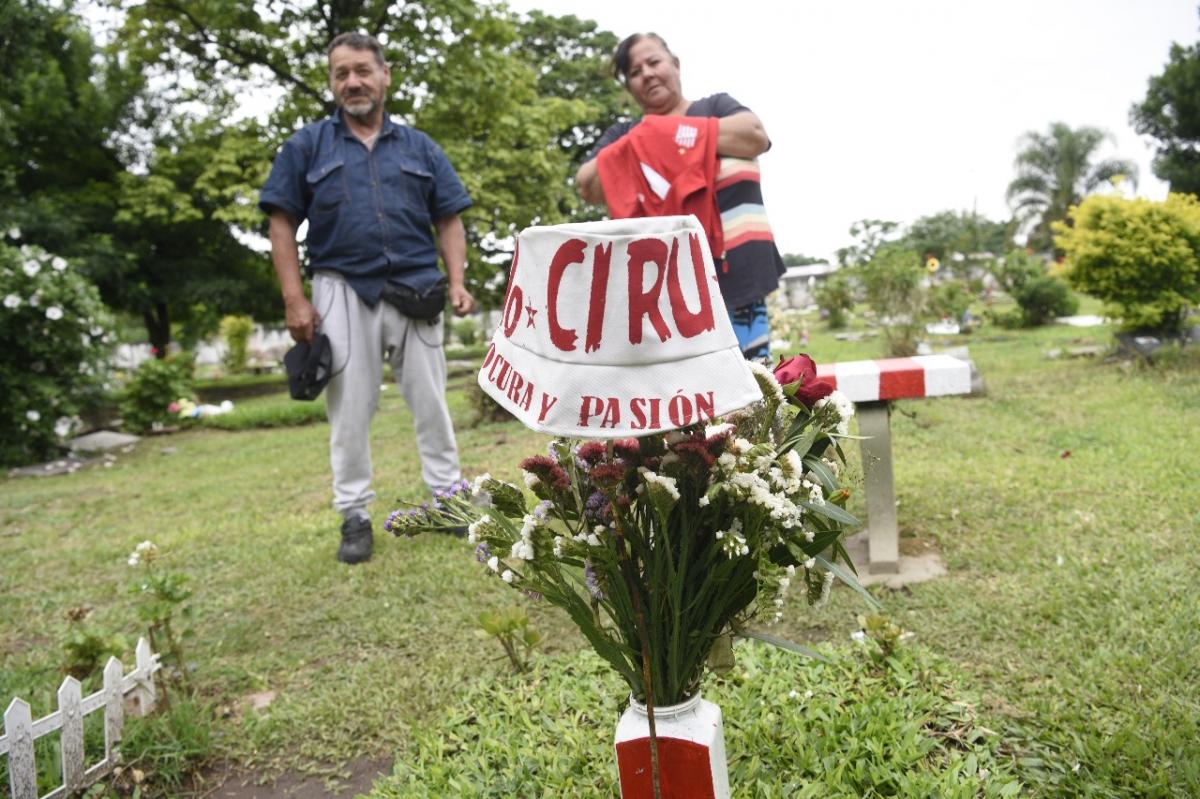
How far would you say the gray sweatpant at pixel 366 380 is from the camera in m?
3.39

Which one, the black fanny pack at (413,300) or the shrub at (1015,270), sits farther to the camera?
the shrub at (1015,270)

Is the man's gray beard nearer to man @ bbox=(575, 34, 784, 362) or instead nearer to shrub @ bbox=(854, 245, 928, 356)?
man @ bbox=(575, 34, 784, 362)

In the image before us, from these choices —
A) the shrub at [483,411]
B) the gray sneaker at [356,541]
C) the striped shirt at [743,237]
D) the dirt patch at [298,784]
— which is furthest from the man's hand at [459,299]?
the shrub at [483,411]

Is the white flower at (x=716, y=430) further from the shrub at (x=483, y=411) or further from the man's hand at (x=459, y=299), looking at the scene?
the shrub at (x=483, y=411)

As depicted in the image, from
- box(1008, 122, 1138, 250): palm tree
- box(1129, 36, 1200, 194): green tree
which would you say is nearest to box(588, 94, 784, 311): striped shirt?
box(1129, 36, 1200, 194): green tree

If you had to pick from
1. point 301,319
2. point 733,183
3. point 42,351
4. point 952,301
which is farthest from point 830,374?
point 952,301

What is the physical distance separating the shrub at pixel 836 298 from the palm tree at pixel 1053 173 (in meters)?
27.6

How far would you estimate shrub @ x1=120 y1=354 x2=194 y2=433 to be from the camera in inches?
376

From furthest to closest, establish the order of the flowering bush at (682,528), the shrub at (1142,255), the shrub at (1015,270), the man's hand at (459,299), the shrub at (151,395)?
1. the shrub at (1015,270)
2. the shrub at (151,395)
3. the shrub at (1142,255)
4. the man's hand at (459,299)
5. the flowering bush at (682,528)

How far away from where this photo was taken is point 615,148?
288 cm

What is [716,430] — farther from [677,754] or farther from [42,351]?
[42,351]

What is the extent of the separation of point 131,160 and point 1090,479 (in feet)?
65.9

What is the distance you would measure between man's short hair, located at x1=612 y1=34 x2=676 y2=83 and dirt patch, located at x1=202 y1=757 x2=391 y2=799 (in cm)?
248

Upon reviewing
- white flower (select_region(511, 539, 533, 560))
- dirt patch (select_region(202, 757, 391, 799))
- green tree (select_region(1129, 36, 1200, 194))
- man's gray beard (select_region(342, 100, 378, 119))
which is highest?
green tree (select_region(1129, 36, 1200, 194))
